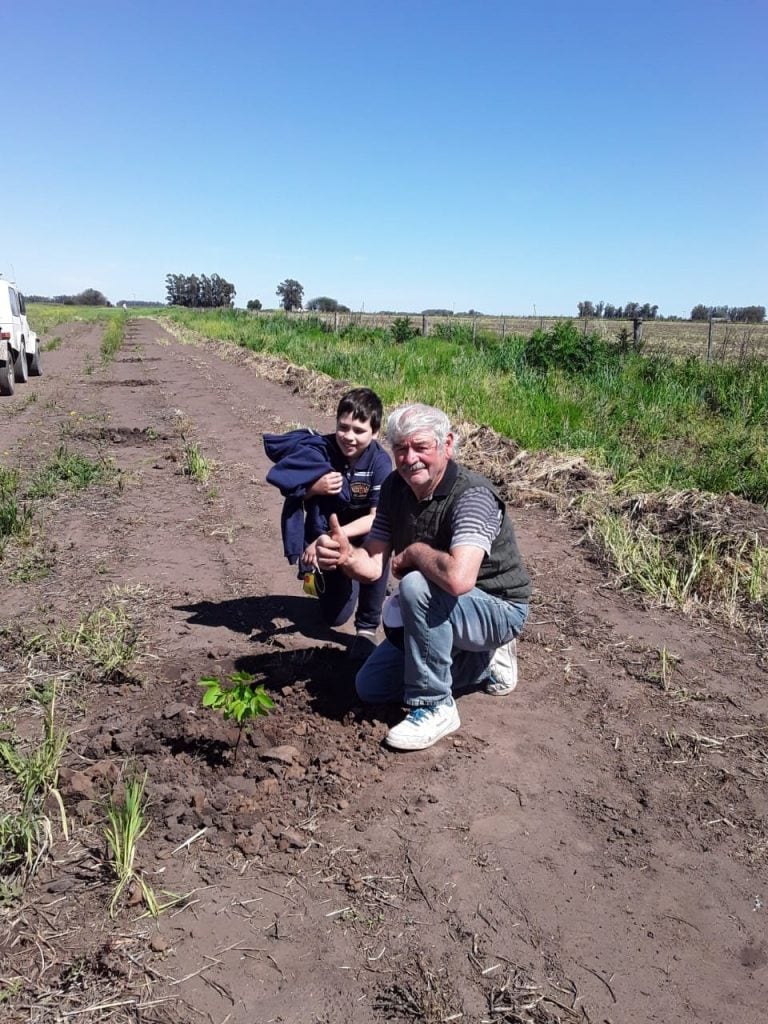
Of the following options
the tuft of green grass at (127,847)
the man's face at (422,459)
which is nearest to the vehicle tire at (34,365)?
the man's face at (422,459)

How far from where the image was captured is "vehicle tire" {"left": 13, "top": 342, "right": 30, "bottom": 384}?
15.5 metres

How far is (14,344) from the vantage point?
1460 cm

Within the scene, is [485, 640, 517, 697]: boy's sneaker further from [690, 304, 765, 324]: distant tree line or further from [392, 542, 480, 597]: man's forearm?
[690, 304, 765, 324]: distant tree line

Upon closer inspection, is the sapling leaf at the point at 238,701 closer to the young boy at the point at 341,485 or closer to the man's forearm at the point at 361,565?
the man's forearm at the point at 361,565

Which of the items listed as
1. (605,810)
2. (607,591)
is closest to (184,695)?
(605,810)

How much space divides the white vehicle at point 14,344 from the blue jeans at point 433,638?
12779 millimetres

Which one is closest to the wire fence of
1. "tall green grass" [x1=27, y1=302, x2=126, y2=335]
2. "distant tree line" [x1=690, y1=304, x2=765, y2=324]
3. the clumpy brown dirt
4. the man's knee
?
"distant tree line" [x1=690, y1=304, x2=765, y2=324]

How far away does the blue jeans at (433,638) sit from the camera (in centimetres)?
283

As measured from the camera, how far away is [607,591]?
459 centimetres

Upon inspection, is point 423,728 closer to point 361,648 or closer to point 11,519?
point 361,648

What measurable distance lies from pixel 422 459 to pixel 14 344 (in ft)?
46.5

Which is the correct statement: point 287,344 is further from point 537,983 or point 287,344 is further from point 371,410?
point 537,983

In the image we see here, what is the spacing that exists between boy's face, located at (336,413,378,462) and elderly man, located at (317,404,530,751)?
20.5 inches

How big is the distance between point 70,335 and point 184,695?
35.6 meters
